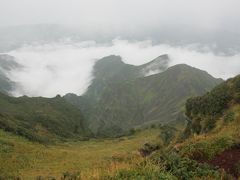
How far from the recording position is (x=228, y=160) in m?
19.9

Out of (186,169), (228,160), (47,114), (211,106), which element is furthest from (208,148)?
(47,114)

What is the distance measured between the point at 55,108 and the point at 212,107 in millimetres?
139729

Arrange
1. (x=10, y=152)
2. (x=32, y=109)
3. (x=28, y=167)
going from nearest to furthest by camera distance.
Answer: (x=28, y=167), (x=10, y=152), (x=32, y=109)

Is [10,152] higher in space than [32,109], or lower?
lower

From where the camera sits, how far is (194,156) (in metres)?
20.8

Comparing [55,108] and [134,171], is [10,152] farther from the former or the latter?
[55,108]

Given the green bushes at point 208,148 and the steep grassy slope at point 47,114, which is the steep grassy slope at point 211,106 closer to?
the green bushes at point 208,148

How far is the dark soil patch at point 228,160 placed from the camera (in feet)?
60.5

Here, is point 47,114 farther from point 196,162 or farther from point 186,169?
point 186,169

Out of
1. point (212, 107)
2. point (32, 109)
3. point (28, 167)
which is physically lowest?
point (28, 167)

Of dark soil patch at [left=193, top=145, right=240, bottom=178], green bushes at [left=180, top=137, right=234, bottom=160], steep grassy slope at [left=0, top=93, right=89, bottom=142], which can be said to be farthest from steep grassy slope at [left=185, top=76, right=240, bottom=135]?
steep grassy slope at [left=0, top=93, right=89, bottom=142]

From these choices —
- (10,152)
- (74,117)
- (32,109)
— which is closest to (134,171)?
(10,152)

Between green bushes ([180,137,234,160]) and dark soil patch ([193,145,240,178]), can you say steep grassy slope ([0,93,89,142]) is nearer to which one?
green bushes ([180,137,234,160])

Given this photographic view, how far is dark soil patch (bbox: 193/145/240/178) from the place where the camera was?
726 inches
